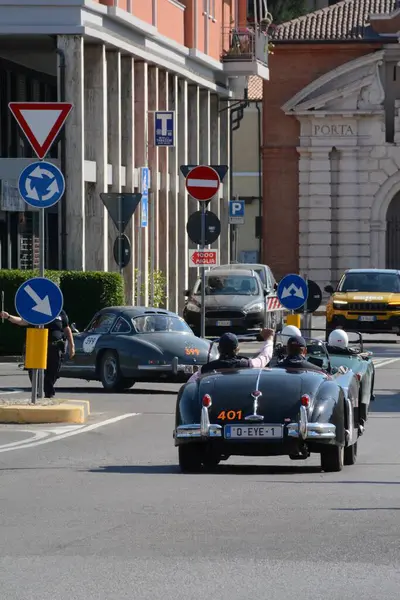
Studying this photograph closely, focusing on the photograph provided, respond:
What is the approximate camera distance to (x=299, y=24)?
6788 centimetres

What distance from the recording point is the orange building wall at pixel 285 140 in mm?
65750

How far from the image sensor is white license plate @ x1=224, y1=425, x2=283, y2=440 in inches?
607

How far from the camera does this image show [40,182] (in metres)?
21.5

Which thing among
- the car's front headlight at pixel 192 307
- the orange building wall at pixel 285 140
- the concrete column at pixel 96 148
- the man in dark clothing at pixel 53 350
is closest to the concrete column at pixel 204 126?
the orange building wall at pixel 285 140

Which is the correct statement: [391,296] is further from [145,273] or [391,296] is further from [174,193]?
[174,193]

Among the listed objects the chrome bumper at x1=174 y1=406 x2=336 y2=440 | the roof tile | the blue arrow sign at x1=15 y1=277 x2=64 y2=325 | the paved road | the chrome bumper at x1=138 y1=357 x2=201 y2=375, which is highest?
the roof tile

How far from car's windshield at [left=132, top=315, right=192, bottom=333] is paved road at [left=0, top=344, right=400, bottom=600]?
8352 millimetres

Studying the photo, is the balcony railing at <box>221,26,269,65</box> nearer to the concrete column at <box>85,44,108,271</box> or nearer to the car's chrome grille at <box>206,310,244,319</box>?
the concrete column at <box>85,44,108,271</box>

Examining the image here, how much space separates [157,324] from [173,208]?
78.7ft

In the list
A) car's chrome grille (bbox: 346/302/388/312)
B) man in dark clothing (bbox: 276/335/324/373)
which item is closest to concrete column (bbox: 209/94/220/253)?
car's chrome grille (bbox: 346/302/388/312)

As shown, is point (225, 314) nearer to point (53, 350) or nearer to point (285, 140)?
point (53, 350)

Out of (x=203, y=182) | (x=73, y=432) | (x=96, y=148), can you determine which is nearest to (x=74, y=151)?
(x=96, y=148)

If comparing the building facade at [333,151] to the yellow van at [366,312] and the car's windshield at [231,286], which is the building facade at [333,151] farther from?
the yellow van at [366,312]

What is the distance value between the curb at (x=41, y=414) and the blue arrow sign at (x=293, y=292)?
12599mm
